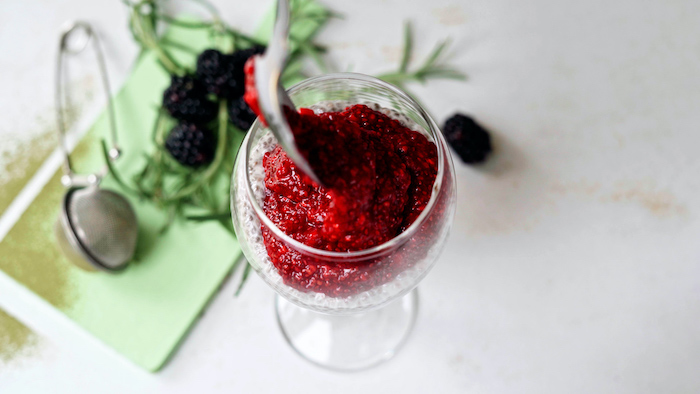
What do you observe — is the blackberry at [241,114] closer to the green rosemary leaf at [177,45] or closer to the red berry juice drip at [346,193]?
the green rosemary leaf at [177,45]

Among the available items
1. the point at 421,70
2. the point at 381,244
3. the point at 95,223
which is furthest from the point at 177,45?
the point at 381,244

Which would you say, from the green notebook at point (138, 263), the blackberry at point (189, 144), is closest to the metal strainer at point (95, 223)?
the green notebook at point (138, 263)

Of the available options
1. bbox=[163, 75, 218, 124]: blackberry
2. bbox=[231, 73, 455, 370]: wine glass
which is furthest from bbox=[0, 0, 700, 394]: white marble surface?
bbox=[231, 73, 455, 370]: wine glass

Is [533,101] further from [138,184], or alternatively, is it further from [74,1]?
[74,1]

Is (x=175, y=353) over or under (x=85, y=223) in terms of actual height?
under

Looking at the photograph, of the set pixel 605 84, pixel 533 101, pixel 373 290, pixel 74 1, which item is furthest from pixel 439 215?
pixel 74 1

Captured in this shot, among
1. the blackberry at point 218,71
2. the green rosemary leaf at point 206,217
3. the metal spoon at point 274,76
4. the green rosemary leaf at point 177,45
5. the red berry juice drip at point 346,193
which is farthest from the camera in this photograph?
the green rosemary leaf at point 177,45

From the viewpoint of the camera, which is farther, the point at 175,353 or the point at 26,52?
the point at 26,52
